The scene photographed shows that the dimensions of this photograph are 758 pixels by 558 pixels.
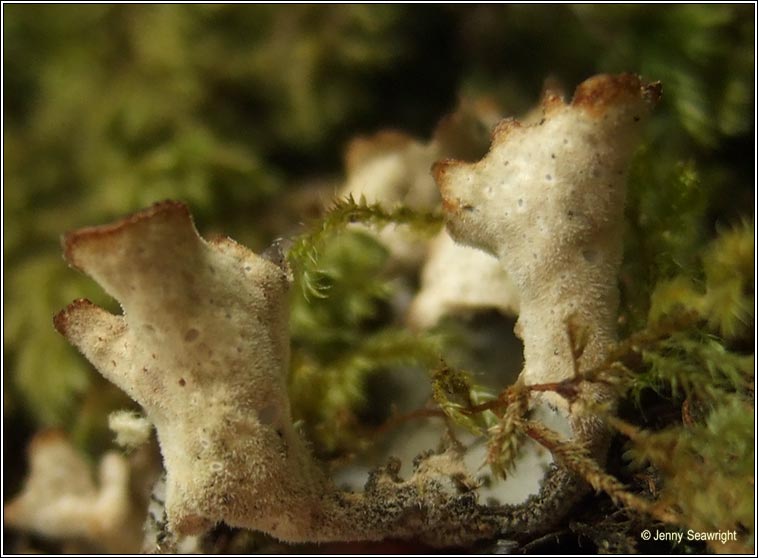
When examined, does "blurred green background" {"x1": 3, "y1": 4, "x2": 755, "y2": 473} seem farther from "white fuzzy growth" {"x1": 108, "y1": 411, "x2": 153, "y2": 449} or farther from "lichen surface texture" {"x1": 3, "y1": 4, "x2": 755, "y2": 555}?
"white fuzzy growth" {"x1": 108, "y1": 411, "x2": 153, "y2": 449}

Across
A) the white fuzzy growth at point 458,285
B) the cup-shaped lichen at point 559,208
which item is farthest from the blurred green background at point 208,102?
the cup-shaped lichen at point 559,208

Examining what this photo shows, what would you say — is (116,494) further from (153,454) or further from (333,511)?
(333,511)

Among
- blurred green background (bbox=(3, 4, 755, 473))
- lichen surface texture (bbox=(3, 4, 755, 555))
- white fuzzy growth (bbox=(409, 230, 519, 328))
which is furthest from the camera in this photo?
blurred green background (bbox=(3, 4, 755, 473))

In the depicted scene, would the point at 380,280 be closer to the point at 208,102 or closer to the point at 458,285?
the point at 458,285

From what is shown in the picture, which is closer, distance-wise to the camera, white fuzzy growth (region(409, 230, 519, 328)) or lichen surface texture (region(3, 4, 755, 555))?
lichen surface texture (region(3, 4, 755, 555))

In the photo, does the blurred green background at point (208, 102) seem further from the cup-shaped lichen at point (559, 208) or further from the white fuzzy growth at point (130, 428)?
the cup-shaped lichen at point (559, 208)

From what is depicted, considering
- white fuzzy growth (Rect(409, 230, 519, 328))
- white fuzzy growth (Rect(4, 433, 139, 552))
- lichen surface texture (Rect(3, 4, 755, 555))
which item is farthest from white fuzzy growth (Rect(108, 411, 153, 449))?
white fuzzy growth (Rect(409, 230, 519, 328))

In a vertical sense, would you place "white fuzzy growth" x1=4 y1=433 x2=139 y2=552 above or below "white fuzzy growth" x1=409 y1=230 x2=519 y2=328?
below

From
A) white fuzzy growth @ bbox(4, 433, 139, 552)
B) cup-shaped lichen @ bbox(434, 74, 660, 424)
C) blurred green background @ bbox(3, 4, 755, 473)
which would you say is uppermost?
blurred green background @ bbox(3, 4, 755, 473)
